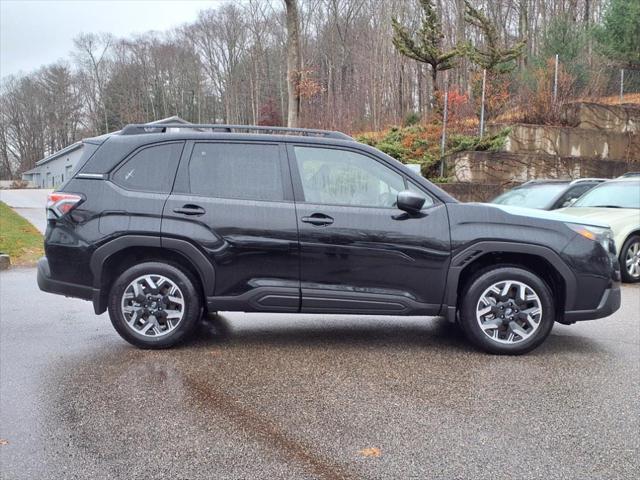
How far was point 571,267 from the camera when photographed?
4.83m

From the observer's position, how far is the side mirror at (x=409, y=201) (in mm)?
4707

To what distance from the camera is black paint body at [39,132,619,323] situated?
4789 millimetres

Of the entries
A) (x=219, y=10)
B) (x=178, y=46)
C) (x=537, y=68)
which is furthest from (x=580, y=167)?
(x=178, y=46)

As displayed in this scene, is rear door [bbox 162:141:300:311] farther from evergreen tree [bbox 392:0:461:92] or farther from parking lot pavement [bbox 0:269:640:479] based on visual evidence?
evergreen tree [bbox 392:0:461:92]

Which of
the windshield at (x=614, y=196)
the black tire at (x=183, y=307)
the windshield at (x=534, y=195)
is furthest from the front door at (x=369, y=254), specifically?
the windshield at (x=534, y=195)

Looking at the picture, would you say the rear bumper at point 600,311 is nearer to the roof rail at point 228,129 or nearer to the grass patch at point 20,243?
the roof rail at point 228,129

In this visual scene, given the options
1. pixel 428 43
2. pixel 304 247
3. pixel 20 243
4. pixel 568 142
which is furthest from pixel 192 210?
pixel 428 43

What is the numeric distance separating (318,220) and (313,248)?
243mm

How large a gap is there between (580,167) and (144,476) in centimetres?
1902

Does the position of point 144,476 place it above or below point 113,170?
below

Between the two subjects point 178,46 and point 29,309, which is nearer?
point 29,309

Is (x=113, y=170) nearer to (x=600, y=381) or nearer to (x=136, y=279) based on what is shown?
(x=136, y=279)

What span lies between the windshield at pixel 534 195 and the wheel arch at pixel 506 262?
5.95m

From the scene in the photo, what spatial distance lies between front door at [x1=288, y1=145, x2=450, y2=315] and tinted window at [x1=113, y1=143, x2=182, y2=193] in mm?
1152
